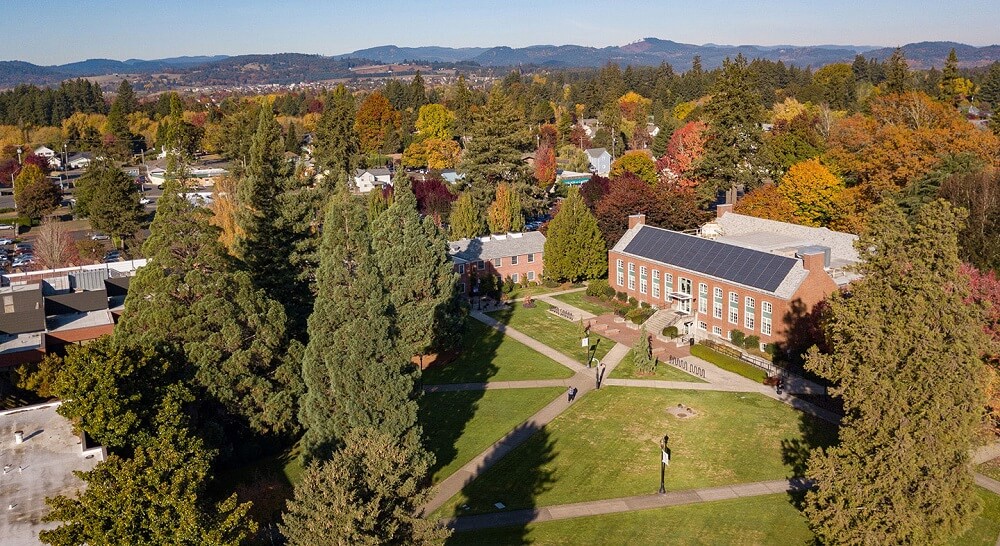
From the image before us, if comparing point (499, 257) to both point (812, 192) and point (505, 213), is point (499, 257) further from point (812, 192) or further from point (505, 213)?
point (812, 192)

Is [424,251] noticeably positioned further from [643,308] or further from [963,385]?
[963,385]

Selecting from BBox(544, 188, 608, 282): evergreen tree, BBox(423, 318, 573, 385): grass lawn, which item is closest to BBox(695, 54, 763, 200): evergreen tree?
BBox(544, 188, 608, 282): evergreen tree

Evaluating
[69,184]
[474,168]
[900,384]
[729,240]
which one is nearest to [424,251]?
[729,240]

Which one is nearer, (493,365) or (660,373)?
(660,373)

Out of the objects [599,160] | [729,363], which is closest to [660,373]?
[729,363]

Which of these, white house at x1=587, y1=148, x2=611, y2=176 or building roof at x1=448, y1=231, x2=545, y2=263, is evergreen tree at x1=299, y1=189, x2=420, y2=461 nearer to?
building roof at x1=448, y1=231, x2=545, y2=263

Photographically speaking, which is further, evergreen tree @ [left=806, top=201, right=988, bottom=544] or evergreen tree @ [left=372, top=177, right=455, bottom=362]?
evergreen tree @ [left=372, top=177, right=455, bottom=362]
